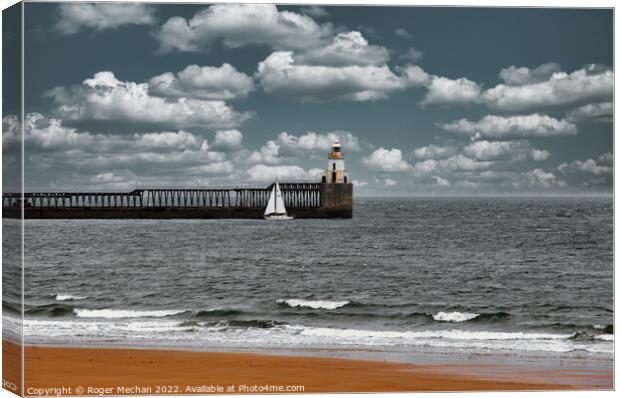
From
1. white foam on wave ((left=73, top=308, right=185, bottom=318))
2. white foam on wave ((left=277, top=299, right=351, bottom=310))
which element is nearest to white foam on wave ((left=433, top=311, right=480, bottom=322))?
white foam on wave ((left=277, top=299, right=351, bottom=310))

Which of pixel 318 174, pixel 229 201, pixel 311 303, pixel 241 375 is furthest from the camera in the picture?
pixel 229 201

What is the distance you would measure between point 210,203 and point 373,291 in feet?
37.7

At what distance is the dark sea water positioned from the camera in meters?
8.92

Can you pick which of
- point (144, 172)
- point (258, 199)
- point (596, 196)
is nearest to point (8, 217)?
point (144, 172)

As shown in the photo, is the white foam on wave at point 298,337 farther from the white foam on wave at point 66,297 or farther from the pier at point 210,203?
the pier at point 210,203

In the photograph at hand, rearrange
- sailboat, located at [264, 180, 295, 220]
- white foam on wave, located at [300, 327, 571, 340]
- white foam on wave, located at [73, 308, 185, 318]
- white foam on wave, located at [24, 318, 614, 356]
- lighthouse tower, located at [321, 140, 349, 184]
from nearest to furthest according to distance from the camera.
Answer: white foam on wave, located at [24, 318, 614, 356] → white foam on wave, located at [300, 327, 571, 340] → white foam on wave, located at [73, 308, 185, 318] → lighthouse tower, located at [321, 140, 349, 184] → sailboat, located at [264, 180, 295, 220]

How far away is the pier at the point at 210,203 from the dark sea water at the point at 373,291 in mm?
801

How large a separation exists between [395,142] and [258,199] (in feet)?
37.9

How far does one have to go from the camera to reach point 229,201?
609 inches

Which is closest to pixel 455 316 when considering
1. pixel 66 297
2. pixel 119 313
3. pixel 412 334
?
pixel 412 334

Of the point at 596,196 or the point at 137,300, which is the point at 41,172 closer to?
the point at 137,300

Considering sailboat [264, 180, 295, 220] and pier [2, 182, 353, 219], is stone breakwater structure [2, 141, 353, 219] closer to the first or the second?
pier [2, 182, 353, 219]

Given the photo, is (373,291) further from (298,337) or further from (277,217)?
(277,217)

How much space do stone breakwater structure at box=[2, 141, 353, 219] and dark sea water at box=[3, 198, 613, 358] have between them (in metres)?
0.72
